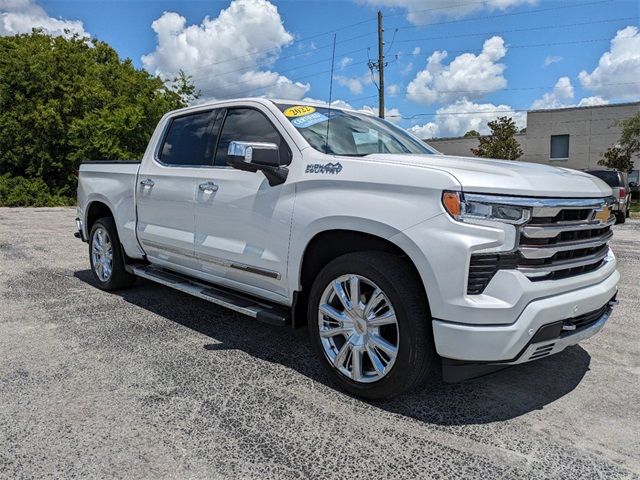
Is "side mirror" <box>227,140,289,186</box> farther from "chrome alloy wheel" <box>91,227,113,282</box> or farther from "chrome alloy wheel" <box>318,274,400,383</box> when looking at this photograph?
"chrome alloy wheel" <box>91,227,113,282</box>

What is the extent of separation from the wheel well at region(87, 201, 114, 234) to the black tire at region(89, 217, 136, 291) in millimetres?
158

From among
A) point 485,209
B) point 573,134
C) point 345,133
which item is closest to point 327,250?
point 345,133

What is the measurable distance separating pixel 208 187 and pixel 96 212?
2688 millimetres

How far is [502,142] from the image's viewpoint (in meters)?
34.8

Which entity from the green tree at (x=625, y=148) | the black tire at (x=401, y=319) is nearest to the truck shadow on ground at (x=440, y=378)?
the black tire at (x=401, y=319)

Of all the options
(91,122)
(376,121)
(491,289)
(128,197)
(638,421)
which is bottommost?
(638,421)

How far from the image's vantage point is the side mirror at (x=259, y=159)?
11.0 feet

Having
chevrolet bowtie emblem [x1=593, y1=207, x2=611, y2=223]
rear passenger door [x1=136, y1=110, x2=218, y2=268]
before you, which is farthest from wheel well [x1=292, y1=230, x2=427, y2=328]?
rear passenger door [x1=136, y1=110, x2=218, y2=268]

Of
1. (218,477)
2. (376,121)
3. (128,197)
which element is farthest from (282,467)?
(128,197)

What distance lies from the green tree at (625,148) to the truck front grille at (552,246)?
32.0 metres

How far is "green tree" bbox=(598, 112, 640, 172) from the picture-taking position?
29.9 metres

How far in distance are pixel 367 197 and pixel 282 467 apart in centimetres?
152

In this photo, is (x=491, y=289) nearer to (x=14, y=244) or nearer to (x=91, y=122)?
(x=14, y=244)

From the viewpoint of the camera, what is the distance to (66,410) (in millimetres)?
3008
